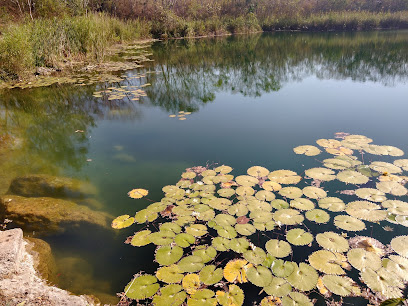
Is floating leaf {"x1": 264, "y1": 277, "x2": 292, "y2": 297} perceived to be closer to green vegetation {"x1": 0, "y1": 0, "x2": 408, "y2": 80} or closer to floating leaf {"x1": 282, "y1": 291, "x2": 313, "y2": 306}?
floating leaf {"x1": 282, "y1": 291, "x2": 313, "y2": 306}

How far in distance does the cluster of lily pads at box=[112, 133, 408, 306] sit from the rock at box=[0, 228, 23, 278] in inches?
25.1

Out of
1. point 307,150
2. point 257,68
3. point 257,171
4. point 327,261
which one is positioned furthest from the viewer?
point 257,68

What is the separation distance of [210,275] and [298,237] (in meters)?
0.67

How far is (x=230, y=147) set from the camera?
10.6 ft

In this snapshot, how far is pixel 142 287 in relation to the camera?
5.02ft

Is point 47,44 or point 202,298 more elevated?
point 47,44

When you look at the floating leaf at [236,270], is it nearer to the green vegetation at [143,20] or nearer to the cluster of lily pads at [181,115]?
the cluster of lily pads at [181,115]

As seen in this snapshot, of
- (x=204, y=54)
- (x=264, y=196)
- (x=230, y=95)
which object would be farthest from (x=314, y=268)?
(x=204, y=54)

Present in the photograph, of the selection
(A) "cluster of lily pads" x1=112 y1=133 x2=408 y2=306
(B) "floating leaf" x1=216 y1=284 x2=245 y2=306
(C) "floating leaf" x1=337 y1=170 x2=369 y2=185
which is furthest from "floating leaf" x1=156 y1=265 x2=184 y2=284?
(C) "floating leaf" x1=337 y1=170 x2=369 y2=185

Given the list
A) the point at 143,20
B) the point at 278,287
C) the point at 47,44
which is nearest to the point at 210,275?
the point at 278,287

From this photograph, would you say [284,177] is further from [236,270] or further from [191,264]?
[191,264]

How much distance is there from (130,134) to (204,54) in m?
7.21

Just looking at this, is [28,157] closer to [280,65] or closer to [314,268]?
[314,268]

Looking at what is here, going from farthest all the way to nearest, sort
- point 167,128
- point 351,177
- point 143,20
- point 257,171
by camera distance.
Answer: point 143,20 → point 167,128 → point 257,171 → point 351,177
